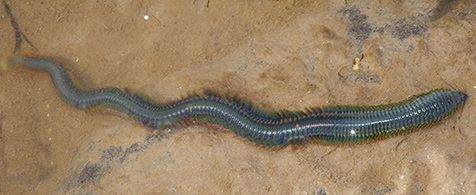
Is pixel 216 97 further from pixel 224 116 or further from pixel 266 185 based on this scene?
pixel 266 185

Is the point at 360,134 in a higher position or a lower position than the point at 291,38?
lower

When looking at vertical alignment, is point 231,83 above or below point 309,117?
above

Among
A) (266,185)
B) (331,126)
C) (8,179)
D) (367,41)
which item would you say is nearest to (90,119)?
(8,179)

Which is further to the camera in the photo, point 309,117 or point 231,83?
point 231,83
